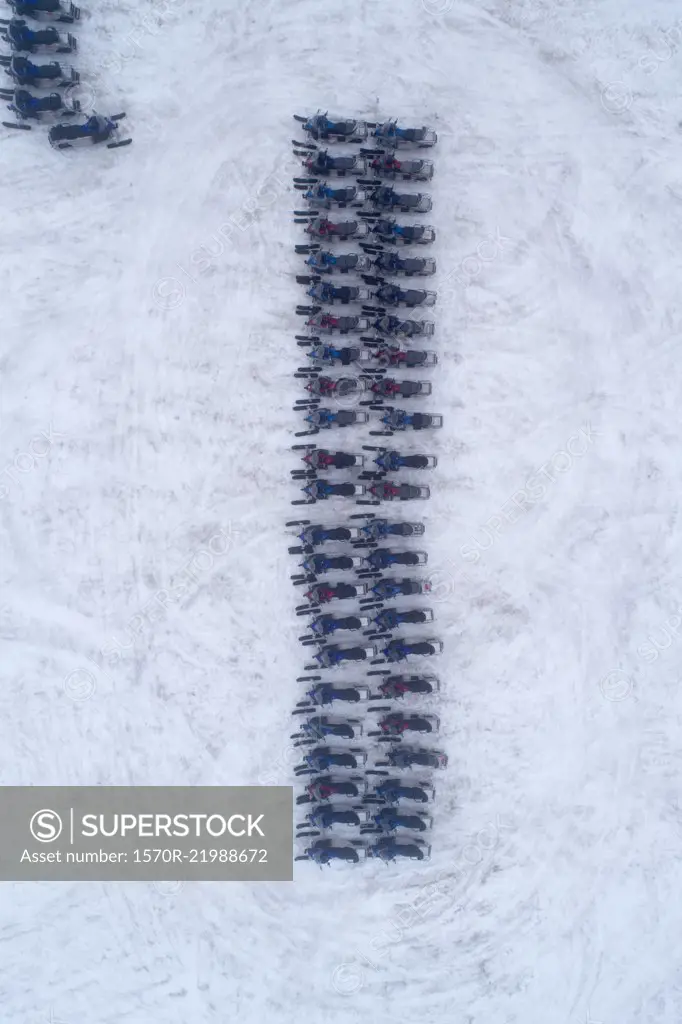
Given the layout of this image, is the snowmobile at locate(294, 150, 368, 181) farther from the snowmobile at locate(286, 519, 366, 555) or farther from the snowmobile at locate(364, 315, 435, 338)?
the snowmobile at locate(286, 519, 366, 555)

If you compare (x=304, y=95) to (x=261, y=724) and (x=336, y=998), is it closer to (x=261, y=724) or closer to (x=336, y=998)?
(x=261, y=724)

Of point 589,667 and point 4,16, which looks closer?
point 4,16

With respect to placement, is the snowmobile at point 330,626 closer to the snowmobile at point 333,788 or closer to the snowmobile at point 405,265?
the snowmobile at point 333,788

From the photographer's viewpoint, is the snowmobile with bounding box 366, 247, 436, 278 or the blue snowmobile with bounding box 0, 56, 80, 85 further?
the snowmobile with bounding box 366, 247, 436, 278

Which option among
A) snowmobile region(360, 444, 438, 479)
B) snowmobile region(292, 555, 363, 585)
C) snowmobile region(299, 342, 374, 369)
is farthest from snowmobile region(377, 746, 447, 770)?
snowmobile region(299, 342, 374, 369)

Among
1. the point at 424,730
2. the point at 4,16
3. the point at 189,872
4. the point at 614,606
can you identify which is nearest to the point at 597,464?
the point at 614,606

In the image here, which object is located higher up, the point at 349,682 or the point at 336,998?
the point at 349,682

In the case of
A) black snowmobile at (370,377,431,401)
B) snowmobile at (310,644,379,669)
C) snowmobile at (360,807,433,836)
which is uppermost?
black snowmobile at (370,377,431,401)

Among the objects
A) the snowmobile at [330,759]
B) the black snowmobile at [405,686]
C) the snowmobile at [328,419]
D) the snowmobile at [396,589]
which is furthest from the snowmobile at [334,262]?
the snowmobile at [330,759]
